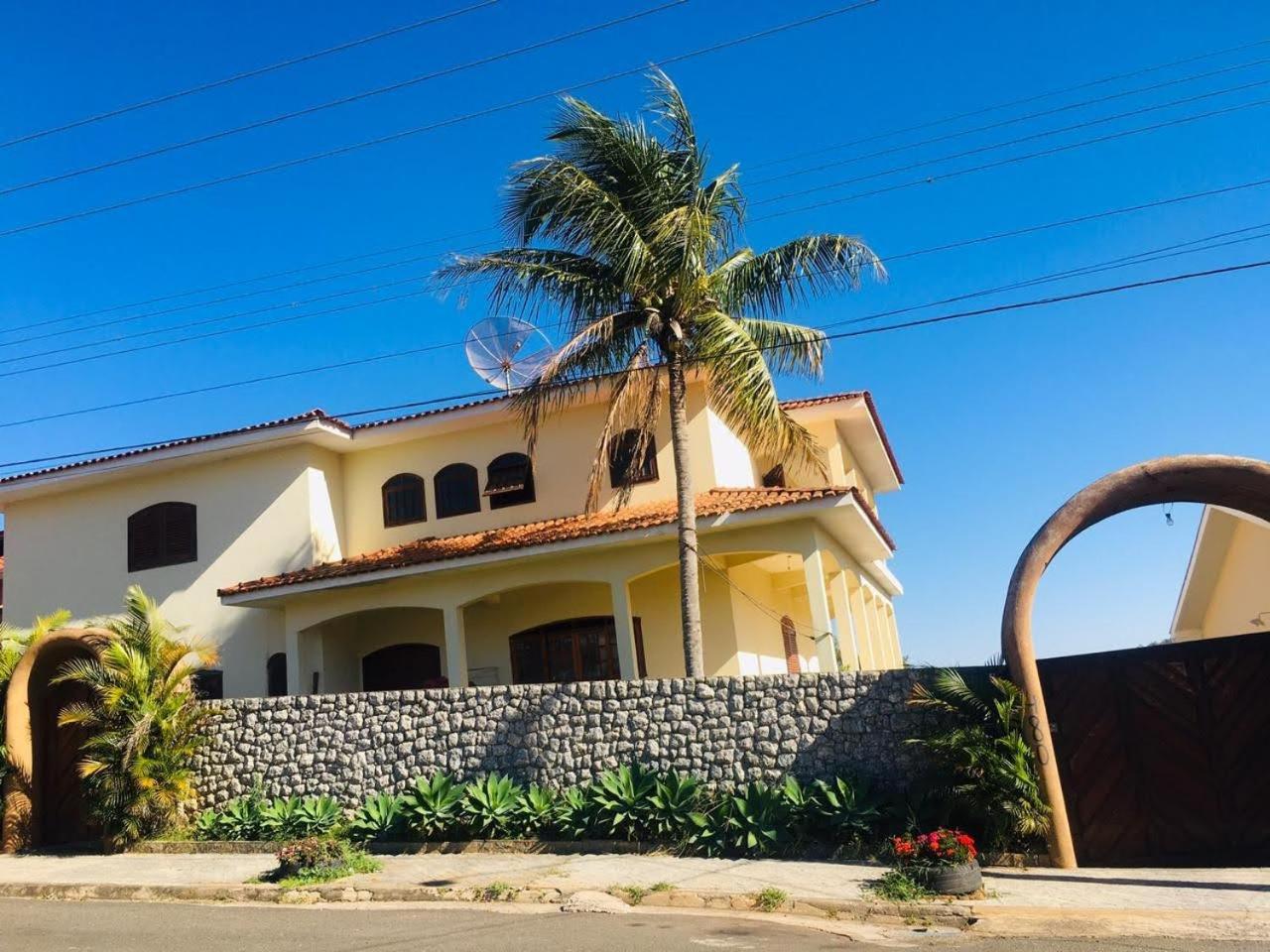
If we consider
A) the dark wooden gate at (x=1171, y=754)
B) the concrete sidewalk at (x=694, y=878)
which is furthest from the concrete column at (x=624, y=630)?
the dark wooden gate at (x=1171, y=754)

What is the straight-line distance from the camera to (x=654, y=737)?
1236 cm

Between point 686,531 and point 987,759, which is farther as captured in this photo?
point 686,531

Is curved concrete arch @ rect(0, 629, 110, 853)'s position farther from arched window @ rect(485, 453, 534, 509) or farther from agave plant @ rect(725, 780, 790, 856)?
agave plant @ rect(725, 780, 790, 856)

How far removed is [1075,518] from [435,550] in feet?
37.0

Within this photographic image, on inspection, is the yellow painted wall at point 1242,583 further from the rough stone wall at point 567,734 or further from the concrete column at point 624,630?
the concrete column at point 624,630

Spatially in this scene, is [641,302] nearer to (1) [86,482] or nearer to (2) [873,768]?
(2) [873,768]

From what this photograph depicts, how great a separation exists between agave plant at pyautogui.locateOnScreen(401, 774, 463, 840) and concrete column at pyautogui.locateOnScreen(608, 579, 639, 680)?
14.1 ft

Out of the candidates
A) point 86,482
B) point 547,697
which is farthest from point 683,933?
point 86,482

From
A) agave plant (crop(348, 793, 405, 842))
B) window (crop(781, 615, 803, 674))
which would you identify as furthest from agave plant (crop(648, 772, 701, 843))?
window (crop(781, 615, 803, 674))

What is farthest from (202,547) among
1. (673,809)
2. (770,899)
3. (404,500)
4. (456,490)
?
(770,899)

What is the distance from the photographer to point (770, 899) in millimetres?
9297

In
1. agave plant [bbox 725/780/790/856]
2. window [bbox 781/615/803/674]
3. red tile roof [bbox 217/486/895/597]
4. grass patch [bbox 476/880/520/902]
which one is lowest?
grass patch [bbox 476/880/520/902]

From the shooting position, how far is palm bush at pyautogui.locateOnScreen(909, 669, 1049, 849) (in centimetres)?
1011

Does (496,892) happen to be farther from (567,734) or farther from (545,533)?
(545,533)
